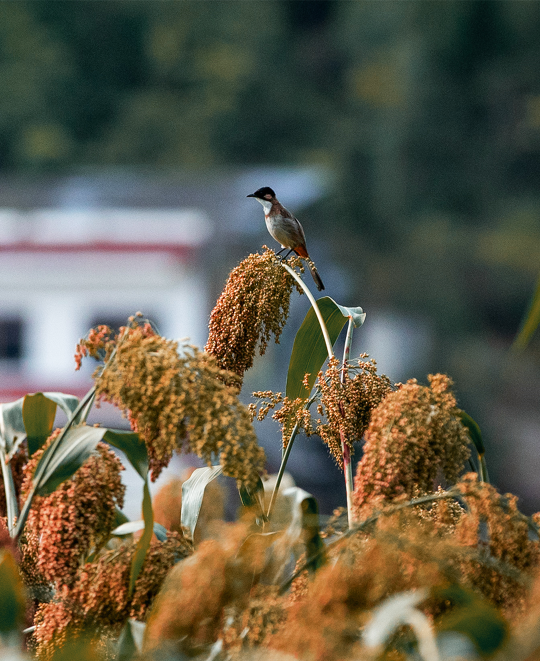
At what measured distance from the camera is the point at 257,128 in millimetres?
21812

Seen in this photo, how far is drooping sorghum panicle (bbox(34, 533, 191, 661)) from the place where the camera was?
0.51 m

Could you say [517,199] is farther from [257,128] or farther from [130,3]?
[130,3]

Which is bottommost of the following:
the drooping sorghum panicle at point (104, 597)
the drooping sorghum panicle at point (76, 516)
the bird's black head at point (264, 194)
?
the drooping sorghum panicle at point (104, 597)

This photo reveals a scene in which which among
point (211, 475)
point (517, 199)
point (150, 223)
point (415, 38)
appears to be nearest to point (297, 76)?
point (415, 38)

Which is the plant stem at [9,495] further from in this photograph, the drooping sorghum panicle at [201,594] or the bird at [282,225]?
the bird at [282,225]

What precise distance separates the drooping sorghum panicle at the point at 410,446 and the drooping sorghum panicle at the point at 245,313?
0.55ft

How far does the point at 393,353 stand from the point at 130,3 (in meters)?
14.5

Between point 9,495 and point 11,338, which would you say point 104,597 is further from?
point 11,338

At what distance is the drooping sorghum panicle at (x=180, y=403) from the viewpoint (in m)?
0.49

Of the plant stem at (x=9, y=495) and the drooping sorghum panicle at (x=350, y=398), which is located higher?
the drooping sorghum panicle at (x=350, y=398)

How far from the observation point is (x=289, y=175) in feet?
53.0

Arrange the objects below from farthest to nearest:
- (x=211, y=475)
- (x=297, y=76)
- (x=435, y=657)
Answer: (x=297, y=76) < (x=211, y=475) < (x=435, y=657)

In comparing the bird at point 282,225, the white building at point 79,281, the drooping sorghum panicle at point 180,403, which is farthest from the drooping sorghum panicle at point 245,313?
the white building at point 79,281

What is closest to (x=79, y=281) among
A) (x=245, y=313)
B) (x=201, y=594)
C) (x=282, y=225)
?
(x=282, y=225)
